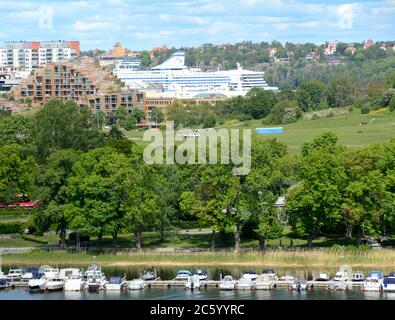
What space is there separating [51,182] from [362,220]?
1713 cm

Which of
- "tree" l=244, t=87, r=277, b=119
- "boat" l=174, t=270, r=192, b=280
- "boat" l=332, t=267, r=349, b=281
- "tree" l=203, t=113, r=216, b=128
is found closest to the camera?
"boat" l=332, t=267, r=349, b=281

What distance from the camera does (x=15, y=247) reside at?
59.5 metres

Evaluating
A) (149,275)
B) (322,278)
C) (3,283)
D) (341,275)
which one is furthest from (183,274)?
(3,283)

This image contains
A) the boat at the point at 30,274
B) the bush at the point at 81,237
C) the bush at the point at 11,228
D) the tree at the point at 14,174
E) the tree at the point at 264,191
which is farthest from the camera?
the tree at the point at 14,174

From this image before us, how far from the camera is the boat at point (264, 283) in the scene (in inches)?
1853

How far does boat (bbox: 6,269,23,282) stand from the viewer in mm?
49969

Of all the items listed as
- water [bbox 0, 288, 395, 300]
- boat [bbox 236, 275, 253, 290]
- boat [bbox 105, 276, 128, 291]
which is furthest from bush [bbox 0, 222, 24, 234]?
boat [bbox 236, 275, 253, 290]

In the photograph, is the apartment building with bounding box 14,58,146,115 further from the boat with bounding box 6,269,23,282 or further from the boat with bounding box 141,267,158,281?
the boat with bounding box 141,267,158,281

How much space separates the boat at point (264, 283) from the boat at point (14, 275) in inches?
434

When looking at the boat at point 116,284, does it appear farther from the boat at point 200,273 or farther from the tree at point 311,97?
the tree at point 311,97

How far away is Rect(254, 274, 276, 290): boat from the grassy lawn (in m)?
49.4

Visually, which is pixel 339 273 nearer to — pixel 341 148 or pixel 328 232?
pixel 328 232

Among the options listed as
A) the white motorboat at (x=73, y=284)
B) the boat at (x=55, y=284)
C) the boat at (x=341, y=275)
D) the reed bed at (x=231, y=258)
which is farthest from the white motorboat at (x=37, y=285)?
the boat at (x=341, y=275)
